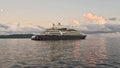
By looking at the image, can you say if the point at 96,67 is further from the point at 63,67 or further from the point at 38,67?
the point at 38,67

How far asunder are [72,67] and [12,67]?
12019 mm

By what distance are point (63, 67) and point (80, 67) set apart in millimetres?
3406

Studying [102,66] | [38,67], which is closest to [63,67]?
[38,67]

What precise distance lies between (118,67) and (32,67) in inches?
674

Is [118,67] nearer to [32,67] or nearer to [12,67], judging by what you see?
[32,67]

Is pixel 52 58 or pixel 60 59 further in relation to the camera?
pixel 52 58

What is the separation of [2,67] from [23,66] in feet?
13.7

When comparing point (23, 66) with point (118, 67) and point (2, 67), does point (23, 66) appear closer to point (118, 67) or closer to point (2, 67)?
point (2, 67)

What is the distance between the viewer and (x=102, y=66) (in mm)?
51562

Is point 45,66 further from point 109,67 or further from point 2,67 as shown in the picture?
point 109,67

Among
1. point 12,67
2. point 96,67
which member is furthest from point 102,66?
point 12,67

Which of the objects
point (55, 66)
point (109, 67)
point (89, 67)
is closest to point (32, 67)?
point (55, 66)

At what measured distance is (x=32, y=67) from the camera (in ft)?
165

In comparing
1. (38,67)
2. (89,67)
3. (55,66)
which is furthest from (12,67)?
(89,67)
